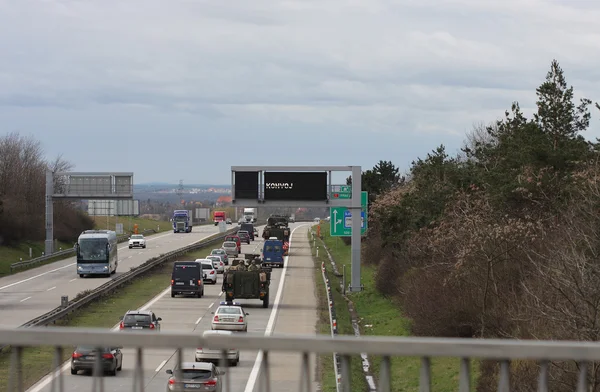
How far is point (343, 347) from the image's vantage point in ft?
17.4

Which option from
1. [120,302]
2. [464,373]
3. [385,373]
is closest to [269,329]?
[120,302]

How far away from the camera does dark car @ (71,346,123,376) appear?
18.9ft

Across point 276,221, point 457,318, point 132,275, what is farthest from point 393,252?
point 276,221

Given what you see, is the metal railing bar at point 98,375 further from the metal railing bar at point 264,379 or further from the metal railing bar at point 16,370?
the metal railing bar at point 264,379

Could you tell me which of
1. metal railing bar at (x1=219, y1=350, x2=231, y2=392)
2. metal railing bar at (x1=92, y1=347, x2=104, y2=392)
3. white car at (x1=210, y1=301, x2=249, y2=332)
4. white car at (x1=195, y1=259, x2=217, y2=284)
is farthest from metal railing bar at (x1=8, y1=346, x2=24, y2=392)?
white car at (x1=195, y1=259, x2=217, y2=284)

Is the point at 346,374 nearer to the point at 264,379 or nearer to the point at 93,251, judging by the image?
the point at 264,379

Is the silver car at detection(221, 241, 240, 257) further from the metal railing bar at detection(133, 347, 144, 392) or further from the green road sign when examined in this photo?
the metal railing bar at detection(133, 347, 144, 392)

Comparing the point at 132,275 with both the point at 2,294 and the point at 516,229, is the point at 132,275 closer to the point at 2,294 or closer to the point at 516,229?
the point at 2,294

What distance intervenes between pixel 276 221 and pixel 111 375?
111 metres

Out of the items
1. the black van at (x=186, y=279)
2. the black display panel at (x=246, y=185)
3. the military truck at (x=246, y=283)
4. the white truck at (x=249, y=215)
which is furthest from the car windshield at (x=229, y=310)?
the white truck at (x=249, y=215)

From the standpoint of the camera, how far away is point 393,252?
57.9 metres

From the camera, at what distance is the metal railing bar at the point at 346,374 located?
18.4 feet

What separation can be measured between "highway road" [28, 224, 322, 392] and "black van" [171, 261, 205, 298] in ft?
2.13

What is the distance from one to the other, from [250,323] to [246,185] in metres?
18.9
